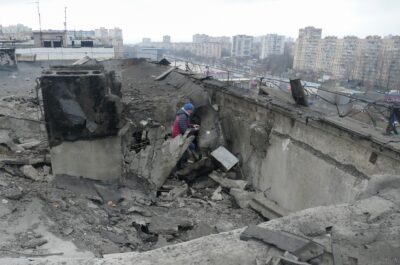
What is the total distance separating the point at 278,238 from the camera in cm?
308

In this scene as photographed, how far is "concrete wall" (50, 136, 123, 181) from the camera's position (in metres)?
6.93

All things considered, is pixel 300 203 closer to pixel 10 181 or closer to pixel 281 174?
pixel 281 174

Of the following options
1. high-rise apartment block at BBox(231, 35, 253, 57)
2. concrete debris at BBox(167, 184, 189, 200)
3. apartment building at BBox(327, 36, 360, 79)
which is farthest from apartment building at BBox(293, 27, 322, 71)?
concrete debris at BBox(167, 184, 189, 200)

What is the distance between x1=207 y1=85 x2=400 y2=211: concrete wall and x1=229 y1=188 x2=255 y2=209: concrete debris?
0.42 meters

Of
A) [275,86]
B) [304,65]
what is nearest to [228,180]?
[275,86]

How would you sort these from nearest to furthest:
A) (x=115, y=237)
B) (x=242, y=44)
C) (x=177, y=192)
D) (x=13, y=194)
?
(x=115, y=237), (x=13, y=194), (x=177, y=192), (x=242, y=44)

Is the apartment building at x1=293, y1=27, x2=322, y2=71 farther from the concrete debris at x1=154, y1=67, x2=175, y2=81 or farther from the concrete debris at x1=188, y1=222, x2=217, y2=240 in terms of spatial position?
the concrete debris at x1=188, y1=222, x2=217, y2=240

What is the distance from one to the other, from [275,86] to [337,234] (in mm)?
6289

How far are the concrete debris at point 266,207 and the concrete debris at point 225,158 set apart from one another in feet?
3.62

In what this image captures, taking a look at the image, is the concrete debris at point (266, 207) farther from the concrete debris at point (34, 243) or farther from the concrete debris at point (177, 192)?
the concrete debris at point (34, 243)

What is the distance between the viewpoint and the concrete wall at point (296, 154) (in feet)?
19.1

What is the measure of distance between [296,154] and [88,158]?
169 inches

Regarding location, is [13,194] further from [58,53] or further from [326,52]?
[326,52]

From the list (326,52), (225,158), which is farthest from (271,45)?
(225,158)
